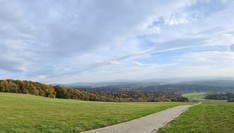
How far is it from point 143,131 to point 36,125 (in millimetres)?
7515

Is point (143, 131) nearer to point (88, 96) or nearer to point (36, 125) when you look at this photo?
point (36, 125)

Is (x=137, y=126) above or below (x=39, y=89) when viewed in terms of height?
below

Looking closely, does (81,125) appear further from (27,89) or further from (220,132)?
(27,89)

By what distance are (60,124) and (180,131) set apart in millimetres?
8490

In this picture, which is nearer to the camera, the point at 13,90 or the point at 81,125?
the point at 81,125

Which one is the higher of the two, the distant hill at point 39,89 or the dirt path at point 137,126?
the distant hill at point 39,89

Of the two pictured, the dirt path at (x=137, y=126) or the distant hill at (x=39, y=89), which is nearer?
the dirt path at (x=137, y=126)

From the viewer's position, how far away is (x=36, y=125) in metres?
20.2

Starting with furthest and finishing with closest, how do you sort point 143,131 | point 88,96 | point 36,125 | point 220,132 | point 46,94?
point 88,96
point 46,94
point 36,125
point 143,131
point 220,132

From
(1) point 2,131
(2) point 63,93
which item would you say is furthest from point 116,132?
(2) point 63,93

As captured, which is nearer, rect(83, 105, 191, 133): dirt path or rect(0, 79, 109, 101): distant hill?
rect(83, 105, 191, 133): dirt path

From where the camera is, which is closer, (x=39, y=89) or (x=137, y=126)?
(x=137, y=126)

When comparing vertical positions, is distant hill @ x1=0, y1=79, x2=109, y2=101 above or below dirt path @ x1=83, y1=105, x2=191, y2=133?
above

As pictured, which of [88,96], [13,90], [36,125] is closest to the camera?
[36,125]
